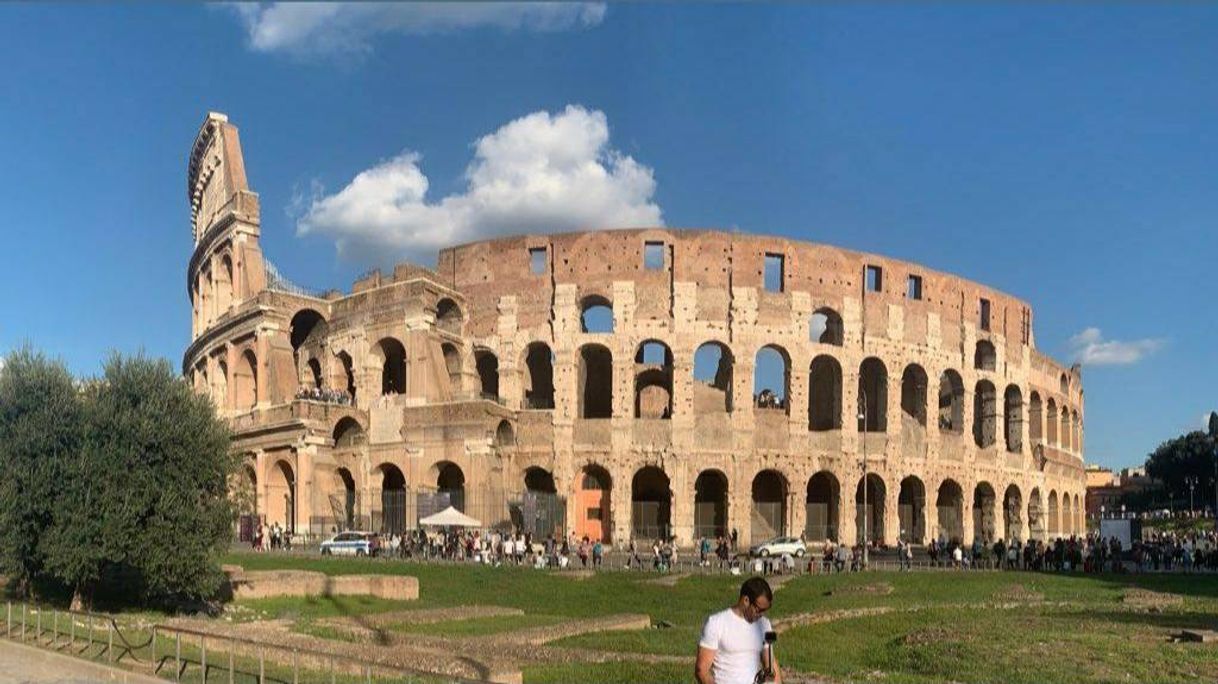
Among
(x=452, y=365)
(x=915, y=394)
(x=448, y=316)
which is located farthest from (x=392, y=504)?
(x=915, y=394)

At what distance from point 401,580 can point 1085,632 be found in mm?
12912

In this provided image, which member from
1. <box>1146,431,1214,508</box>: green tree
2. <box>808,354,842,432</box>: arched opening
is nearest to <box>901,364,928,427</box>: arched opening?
<box>808,354,842,432</box>: arched opening

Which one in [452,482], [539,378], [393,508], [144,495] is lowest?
[393,508]

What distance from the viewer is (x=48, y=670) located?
1117 cm

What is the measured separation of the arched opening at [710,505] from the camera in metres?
40.2

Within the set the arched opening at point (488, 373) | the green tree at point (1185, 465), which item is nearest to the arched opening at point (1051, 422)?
the arched opening at point (488, 373)

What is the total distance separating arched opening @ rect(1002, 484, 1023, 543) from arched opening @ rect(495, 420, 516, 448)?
23.9 meters

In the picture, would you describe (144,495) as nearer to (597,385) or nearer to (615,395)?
(615,395)

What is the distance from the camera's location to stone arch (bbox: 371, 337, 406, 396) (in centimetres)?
4247

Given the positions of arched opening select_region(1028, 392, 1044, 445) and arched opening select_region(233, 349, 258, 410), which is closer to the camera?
arched opening select_region(233, 349, 258, 410)

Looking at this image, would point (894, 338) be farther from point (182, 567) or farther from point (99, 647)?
point (99, 647)

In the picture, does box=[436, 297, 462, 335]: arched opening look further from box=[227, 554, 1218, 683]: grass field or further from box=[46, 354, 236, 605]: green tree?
box=[46, 354, 236, 605]: green tree

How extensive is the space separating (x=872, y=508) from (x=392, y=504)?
1940 centimetres

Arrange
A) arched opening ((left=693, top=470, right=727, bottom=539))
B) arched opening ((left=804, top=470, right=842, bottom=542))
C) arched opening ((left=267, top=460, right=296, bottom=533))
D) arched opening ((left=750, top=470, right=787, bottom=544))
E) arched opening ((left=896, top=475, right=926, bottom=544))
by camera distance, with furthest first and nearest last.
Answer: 1. arched opening ((left=896, top=475, right=926, bottom=544))
2. arched opening ((left=267, top=460, right=296, bottom=533))
3. arched opening ((left=804, top=470, right=842, bottom=542))
4. arched opening ((left=750, top=470, right=787, bottom=544))
5. arched opening ((left=693, top=470, right=727, bottom=539))
